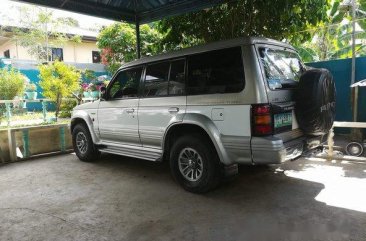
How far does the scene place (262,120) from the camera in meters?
3.71

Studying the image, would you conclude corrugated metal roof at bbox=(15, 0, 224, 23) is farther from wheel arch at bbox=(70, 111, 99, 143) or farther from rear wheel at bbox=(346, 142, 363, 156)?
rear wheel at bbox=(346, 142, 363, 156)

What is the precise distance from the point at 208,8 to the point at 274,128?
4.68 metres

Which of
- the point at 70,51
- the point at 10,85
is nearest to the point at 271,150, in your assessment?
the point at 10,85

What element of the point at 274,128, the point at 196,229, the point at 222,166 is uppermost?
the point at 274,128

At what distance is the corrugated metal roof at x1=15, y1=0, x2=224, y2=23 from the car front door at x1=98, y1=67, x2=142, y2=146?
2572mm

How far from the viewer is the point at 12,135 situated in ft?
22.5

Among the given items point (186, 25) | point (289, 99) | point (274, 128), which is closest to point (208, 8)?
point (186, 25)

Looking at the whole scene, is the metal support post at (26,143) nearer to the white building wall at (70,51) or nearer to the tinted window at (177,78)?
the tinted window at (177,78)

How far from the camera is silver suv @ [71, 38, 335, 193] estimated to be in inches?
149

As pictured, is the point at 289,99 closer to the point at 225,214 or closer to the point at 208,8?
the point at 225,214

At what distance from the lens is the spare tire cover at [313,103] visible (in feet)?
13.3

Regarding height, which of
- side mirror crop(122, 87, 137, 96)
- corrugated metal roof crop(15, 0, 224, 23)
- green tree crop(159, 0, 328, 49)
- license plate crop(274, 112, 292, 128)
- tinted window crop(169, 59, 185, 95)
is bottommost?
license plate crop(274, 112, 292, 128)

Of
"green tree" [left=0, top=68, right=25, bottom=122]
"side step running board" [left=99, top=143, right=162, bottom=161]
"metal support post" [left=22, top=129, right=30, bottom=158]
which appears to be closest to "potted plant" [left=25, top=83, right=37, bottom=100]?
"green tree" [left=0, top=68, right=25, bottom=122]

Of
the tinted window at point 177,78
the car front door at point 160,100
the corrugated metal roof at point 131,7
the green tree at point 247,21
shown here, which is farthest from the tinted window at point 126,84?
the green tree at point 247,21
